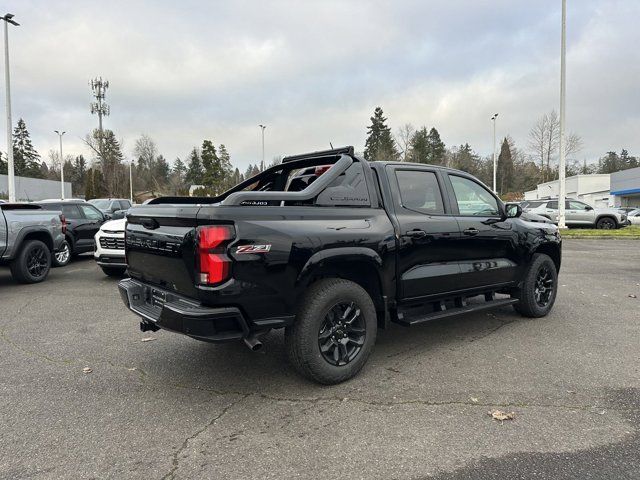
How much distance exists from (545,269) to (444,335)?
5.88 feet

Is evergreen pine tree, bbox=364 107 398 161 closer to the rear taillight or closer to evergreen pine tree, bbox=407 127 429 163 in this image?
evergreen pine tree, bbox=407 127 429 163

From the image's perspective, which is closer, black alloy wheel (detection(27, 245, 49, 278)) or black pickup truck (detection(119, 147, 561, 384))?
black pickup truck (detection(119, 147, 561, 384))

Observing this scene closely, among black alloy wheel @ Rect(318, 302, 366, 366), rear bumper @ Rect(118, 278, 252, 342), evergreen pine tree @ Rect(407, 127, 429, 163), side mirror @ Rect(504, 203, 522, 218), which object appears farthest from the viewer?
evergreen pine tree @ Rect(407, 127, 429, 163)

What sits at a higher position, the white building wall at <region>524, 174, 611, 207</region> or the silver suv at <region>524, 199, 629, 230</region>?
the white building wall at <region>524, 174, 611, 207</region>

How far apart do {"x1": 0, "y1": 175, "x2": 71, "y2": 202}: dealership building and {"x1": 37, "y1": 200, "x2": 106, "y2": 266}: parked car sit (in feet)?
156

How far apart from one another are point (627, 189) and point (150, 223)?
61080mm

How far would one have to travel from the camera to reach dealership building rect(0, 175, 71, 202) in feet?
177

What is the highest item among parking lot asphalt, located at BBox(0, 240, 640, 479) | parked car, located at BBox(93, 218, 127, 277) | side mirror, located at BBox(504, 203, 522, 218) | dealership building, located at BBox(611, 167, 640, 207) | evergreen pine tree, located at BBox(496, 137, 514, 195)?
evergreen pine tree, located at BBox(496, 137, 514, 195)

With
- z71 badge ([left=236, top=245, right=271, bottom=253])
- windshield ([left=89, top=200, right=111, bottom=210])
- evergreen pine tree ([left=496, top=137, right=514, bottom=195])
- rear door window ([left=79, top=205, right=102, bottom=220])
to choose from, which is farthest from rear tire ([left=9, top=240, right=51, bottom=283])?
evergreen pine tree ([left=496, top=137, right=514, bottom=195])

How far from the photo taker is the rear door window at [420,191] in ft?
14.7

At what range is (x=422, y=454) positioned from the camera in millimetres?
2773

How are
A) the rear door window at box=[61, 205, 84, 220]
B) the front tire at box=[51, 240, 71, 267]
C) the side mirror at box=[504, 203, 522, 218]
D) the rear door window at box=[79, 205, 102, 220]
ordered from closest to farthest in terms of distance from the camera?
the side mirror at box=[504, 203, 522, 218], the front tire at box=[51, 240, 71, 267], the rear door window at box=[61, 205, 84, 220], the rear door window at box=[79, 205, 102, 220]

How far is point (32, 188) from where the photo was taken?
193 feet

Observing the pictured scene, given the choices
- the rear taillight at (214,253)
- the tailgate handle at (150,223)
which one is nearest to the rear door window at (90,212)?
the tailgate handle at (150,223)
